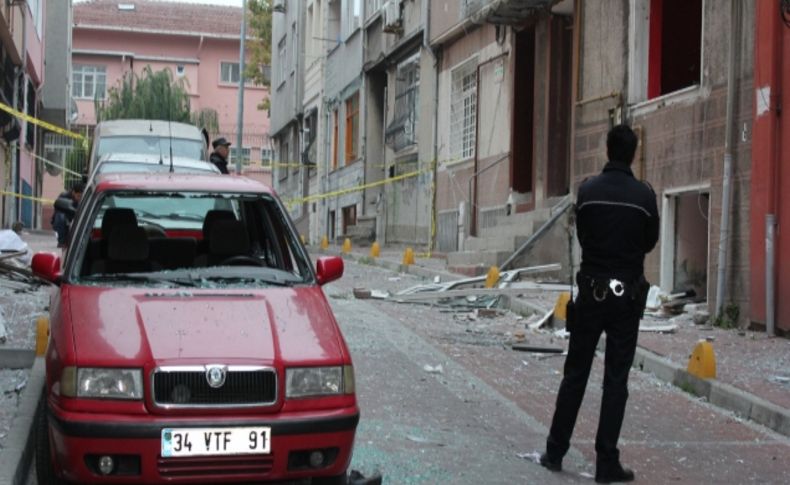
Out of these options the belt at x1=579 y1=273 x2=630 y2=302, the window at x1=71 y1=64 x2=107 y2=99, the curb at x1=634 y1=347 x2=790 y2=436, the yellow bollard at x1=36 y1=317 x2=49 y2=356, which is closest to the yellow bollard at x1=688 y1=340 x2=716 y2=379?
the curb at x1=634 y1=347 x2=790 y2=436

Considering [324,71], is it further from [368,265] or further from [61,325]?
[61,325]

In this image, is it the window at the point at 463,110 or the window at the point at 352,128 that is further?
the window at the point at 352,128

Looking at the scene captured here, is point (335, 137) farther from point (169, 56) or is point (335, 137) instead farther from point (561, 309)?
point (169, 56)

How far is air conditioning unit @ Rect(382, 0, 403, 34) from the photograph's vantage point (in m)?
28.4

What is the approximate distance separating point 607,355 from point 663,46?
10.4 meters

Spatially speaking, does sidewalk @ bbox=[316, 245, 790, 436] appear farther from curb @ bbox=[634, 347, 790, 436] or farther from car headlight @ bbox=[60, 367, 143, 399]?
car headlight @ bbox=[60, 367, 143, 399]

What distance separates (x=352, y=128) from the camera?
35.4 meters

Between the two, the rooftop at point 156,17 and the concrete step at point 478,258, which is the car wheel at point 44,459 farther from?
the rooftop at point 156,17

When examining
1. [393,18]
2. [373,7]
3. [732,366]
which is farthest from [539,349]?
[373,7]

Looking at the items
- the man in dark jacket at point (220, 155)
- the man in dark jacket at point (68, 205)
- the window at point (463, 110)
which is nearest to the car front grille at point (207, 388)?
the man in dark jacket at point (220, 155)

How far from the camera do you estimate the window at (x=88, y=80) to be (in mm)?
63281

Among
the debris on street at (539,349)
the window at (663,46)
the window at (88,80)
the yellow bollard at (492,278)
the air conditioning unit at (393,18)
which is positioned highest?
the window at (88,80)

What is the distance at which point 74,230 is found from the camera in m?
6.55

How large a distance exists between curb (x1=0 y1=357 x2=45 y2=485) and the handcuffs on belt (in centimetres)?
330
